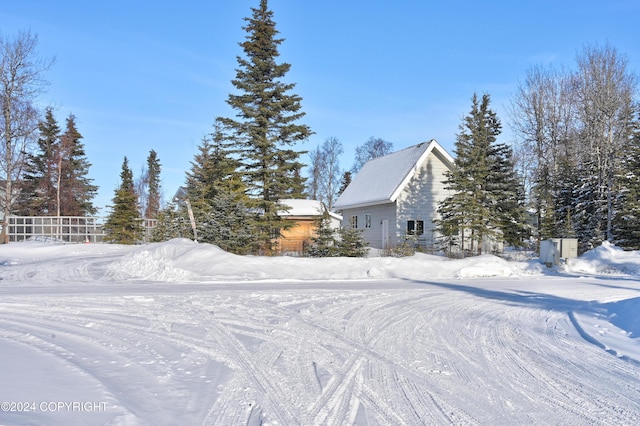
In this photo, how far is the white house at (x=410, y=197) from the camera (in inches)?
1113

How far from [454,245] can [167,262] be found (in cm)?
1678

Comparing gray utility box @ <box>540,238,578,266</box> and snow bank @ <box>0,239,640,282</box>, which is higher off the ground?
gray utility box @ <box>540,238,578,266</box>

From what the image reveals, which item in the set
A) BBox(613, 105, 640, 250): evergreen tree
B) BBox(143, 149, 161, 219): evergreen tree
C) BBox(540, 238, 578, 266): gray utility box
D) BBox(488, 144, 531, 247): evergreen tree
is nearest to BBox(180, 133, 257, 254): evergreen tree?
BBox(540, 238, 578, 266): gray utility box

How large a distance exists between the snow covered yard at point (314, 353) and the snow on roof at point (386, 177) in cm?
1452

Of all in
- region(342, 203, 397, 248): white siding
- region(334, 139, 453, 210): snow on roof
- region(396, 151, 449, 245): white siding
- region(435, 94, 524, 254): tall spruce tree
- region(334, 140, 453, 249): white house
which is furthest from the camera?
region(342, 203, 397, 248): white siding

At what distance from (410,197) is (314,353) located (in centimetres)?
2359

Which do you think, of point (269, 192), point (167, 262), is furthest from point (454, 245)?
point (167, 262)

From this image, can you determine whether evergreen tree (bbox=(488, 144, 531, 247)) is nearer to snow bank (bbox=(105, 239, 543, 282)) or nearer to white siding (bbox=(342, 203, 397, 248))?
white siding (bbox=(342, 203, 397, 248))

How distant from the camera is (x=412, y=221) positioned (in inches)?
1134

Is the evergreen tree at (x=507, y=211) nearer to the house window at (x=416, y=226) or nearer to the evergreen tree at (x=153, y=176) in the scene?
the house window at (x=416, y=226)

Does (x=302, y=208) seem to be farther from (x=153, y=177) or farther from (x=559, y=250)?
(x=153, y=177)

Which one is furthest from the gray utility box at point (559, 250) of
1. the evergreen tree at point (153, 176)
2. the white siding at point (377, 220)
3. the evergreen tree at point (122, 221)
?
the evergreen tree at point (153, 176)

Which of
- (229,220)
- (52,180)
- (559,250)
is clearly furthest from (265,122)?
(52,180)

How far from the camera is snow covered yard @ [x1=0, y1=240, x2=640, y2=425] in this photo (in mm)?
4145
